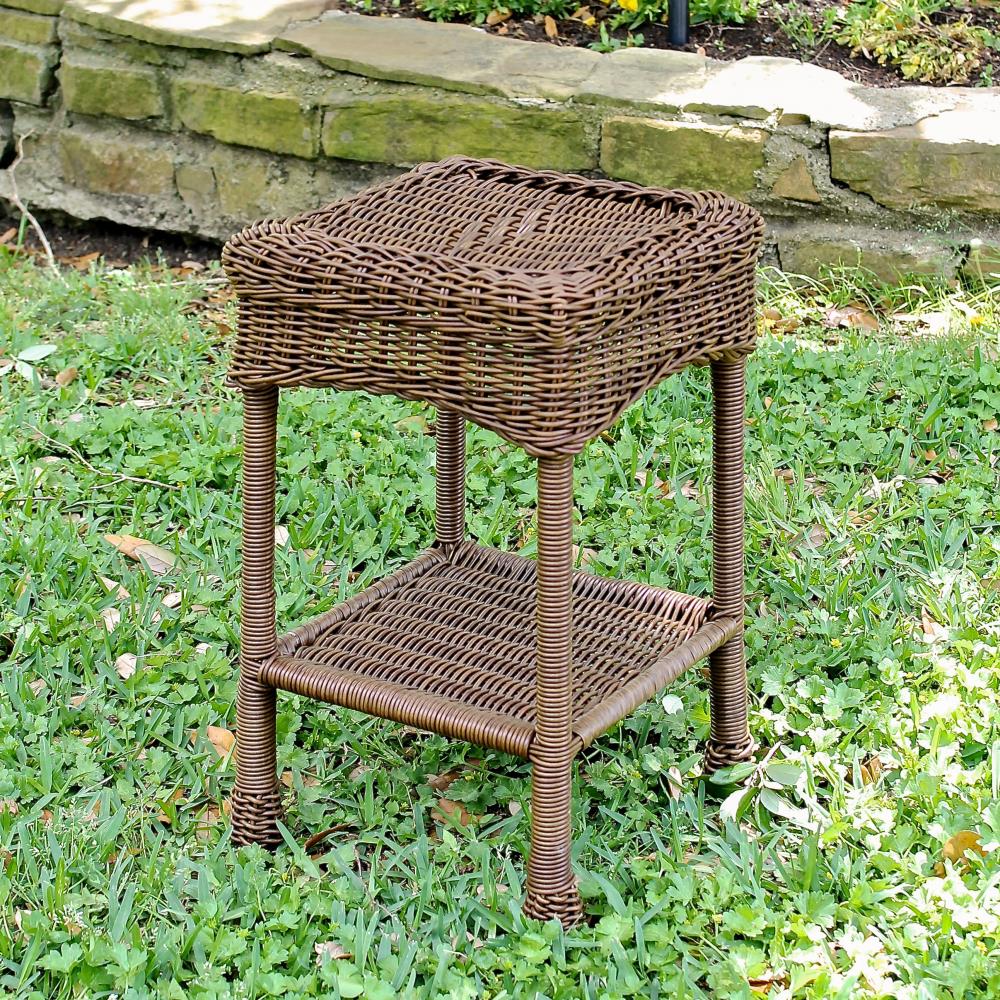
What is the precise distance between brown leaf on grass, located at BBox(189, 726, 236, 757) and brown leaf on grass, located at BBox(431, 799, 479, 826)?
38 centimetres

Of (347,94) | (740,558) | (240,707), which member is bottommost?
(240,707)

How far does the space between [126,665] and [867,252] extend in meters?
2.24

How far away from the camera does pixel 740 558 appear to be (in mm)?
2281

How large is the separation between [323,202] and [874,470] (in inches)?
76.2

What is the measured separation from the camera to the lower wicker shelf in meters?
2.01

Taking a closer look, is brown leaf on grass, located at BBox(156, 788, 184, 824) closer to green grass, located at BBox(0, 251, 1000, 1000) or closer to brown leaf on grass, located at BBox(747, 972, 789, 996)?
green grass, located at BBox(0, 251, 1000, 1000)

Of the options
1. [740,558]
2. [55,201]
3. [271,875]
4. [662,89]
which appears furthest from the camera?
[55,201]

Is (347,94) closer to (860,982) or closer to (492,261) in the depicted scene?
(492,261)

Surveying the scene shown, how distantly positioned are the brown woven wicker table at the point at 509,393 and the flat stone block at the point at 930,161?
1694 millimetres

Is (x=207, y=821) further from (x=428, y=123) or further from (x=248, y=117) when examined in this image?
(x=248, y=117)

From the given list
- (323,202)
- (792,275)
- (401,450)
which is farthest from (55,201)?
(792,275)

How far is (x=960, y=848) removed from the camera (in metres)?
2.05

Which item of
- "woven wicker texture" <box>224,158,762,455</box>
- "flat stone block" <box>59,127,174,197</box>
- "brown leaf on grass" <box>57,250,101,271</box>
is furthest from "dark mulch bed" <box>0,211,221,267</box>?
"woven wicker texture" <box>224,158,762,455</box>

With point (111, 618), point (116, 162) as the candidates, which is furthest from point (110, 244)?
point (111, 618)
